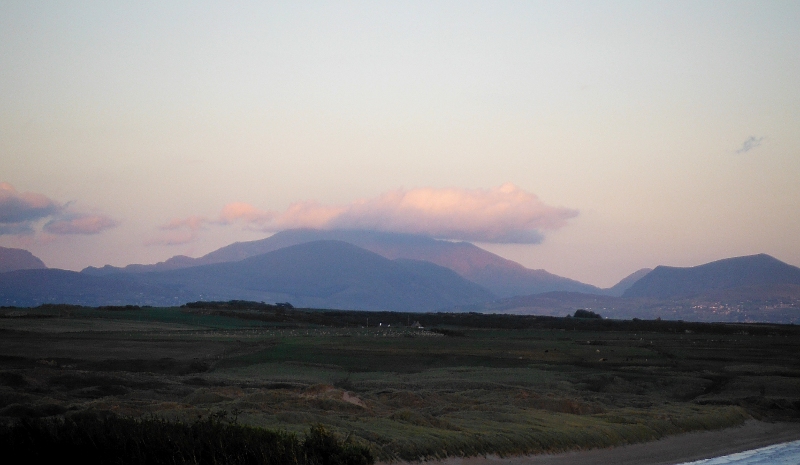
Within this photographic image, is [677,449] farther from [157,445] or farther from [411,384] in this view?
[157,445]

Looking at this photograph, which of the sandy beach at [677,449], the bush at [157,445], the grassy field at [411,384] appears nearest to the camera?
the bush at [157,445]

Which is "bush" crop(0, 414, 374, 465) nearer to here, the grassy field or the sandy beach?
the grassy field

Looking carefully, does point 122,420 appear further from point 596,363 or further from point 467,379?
point 596,363

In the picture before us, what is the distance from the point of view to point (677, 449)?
2545 cm

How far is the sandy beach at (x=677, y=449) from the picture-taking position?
70.7ft

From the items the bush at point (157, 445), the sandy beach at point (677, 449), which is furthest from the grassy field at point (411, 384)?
the bush at point (157, 445)

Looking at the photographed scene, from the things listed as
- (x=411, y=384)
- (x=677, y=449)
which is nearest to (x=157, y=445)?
(x=677, y=449)

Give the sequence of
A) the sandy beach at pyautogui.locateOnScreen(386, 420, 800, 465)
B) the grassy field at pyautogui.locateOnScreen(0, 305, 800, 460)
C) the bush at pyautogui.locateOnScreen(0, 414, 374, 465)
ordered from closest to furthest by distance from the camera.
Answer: the bush at pyautogui.locateOnScreen(0, 414, 374, 465) < the sandy beach at pyautogui.locateOnScreen(386, 420, 800, 465) < the grassy field at pyautogui.locateOnScreen(0, 305, 800, 460)

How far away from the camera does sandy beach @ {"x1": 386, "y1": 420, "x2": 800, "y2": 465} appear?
848 inches

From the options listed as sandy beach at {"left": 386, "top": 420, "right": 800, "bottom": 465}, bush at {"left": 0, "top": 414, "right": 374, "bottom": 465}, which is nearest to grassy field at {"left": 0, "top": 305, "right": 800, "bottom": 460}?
sandy beach at {"left": 386, "top": 420, "right": 800, "bottom": 465}

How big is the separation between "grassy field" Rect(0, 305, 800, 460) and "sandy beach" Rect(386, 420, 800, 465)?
0.35 meters

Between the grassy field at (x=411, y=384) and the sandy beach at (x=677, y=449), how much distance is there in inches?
13.9

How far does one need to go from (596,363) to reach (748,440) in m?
24.6

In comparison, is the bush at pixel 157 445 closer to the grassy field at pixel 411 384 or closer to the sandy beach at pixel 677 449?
the grassy field at pixel 411 384
